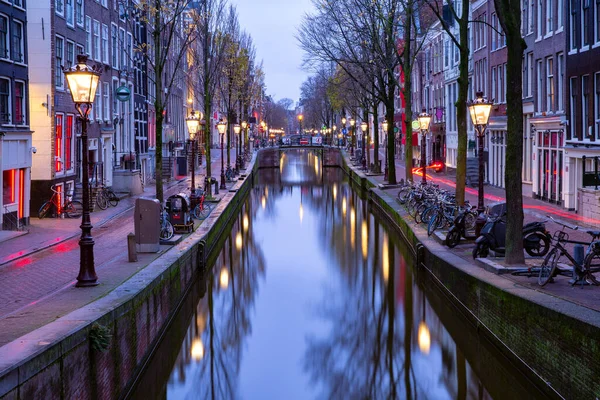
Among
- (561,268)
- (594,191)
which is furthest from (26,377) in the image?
(594,191)

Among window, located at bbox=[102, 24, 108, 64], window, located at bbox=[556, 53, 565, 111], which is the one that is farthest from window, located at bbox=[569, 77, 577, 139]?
window, located at bbox=[102, 24, 108, 64]

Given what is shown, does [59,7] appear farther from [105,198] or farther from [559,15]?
[559,15]

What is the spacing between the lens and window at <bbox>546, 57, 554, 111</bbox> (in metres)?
36.4

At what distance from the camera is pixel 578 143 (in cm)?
3155

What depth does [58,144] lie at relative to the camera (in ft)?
118

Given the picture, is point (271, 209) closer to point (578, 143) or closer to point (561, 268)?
point (578, 143)

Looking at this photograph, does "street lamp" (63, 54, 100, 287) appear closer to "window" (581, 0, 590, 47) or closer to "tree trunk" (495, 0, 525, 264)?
"tree trunk" (495, 0, 525, 264)

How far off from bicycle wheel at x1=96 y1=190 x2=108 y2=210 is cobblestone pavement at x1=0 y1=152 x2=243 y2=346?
294cm

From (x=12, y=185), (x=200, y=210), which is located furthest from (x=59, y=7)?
(x=200, y=210)

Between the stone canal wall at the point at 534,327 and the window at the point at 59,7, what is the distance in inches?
894

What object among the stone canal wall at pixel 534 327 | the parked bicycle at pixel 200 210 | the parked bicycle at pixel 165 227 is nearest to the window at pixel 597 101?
the stone canal wall at pixel 534 327

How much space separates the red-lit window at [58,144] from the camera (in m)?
35.5

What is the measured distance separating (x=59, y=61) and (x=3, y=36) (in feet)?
25.1

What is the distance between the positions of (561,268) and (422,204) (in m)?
14.2
